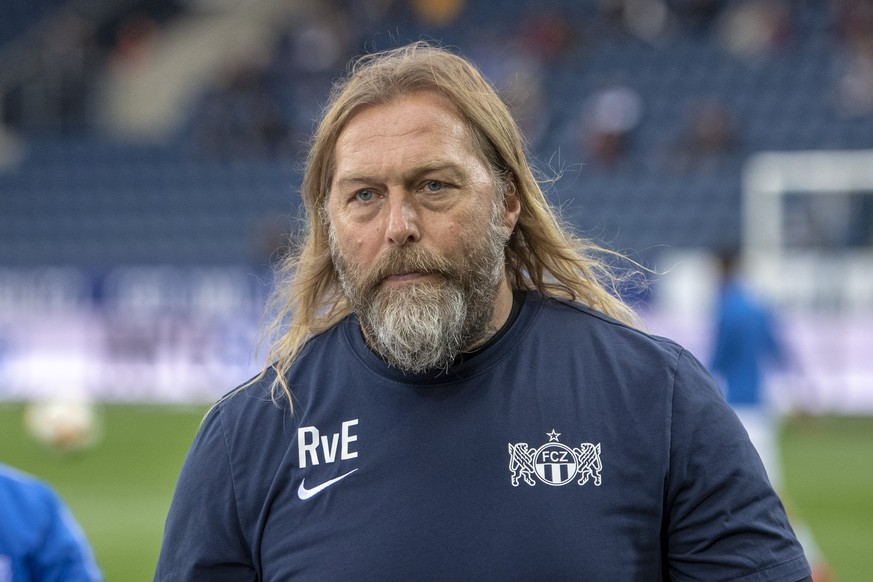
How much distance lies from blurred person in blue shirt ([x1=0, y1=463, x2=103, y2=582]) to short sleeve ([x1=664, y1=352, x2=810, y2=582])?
3.88 feet

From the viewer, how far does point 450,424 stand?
2.34m

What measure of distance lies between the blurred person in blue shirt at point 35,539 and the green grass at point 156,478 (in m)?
5.24

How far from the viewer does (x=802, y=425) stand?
15.0 metres

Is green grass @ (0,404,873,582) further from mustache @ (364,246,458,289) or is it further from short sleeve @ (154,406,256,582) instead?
mustache @ (364,246,458,289)

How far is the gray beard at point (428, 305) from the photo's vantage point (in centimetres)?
237

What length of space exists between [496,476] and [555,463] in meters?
0.10

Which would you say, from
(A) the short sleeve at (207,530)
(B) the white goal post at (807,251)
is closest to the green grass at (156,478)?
(B) the white goal post at (807,251)

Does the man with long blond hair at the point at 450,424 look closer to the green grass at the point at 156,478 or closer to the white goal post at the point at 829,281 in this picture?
the green grass at the point at 156,478

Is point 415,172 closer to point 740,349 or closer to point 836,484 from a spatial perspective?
point 740,349

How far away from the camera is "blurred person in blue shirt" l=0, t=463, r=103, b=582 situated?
256 cm

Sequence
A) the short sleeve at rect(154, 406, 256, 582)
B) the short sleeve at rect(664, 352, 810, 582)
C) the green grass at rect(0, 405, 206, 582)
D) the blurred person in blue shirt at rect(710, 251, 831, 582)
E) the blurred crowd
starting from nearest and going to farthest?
the short sleeve at rect(664, 352, 810, 582) < the short sleeve at rect(154, 406, 256, 582) < the green grass at rect(0, 405, 206, 582) < the blurred person in blue shirt at rect(710, 251, 831, 582) < the blurred crowd

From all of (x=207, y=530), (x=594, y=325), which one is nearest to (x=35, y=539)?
(x=207, y=530)

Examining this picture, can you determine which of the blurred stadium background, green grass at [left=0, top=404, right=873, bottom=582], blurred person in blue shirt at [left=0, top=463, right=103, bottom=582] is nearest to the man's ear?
blurred person in blue shirt at [left=0, top=463, right=103, bottom=582]

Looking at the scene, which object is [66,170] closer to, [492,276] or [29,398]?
[29,398]
